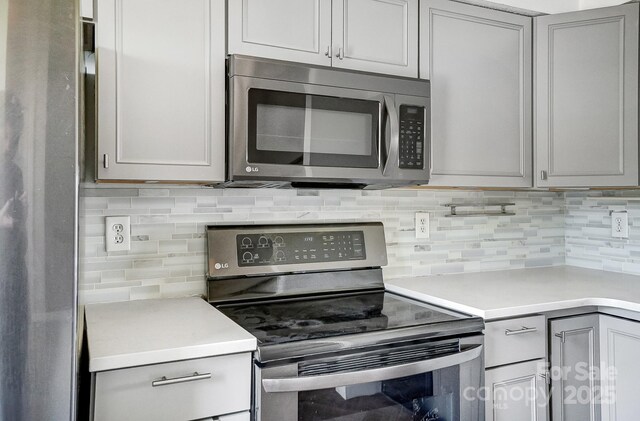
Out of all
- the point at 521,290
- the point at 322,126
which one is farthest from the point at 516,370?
the point at 322,126

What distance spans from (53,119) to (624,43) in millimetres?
2114

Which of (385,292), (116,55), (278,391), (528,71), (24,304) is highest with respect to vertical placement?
(528,71)

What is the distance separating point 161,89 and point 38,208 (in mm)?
677

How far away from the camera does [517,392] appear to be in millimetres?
1592

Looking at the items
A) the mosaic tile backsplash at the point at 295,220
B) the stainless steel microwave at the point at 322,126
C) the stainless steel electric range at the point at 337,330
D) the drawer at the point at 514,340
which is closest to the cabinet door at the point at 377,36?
the stainless steel microwave at the point at 322,126

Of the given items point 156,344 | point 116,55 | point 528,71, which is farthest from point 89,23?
point 528,71

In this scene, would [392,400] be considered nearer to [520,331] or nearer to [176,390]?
[520,331]

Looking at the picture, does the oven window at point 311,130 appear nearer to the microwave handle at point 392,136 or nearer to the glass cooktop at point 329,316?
the microwave handle at point 392,136

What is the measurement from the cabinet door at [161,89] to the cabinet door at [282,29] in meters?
0.06

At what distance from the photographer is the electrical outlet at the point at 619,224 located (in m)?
2.27

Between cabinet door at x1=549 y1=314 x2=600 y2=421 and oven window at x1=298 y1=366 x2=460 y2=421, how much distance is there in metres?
0.43

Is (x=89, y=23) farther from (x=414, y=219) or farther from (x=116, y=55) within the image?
(x=414, y=219)

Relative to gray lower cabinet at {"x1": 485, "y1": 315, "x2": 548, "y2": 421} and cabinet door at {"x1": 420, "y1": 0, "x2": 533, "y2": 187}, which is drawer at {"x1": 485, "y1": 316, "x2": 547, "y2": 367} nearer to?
gray lower cabinet at {"x1": 485, "y1": 315, "x2": 548, "y2": 421}

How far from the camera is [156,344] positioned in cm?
118
